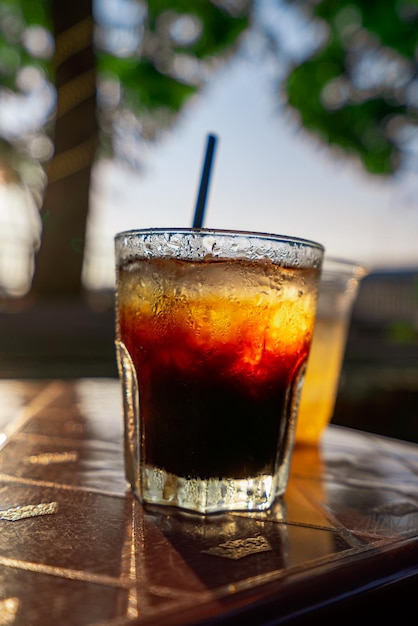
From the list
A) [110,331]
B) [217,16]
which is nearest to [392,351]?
[110,331]

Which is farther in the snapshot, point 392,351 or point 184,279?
point 392,351

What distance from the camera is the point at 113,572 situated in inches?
19.0

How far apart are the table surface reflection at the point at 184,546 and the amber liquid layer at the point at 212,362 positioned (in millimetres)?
61

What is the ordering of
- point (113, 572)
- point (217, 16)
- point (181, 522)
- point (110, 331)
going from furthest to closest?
point (217, 16) < point (110, 331) < point (181, 522) < point (113, 572)

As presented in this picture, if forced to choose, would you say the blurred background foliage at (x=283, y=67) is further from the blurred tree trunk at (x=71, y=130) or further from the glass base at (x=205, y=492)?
the glass base at (x=205, y=492)

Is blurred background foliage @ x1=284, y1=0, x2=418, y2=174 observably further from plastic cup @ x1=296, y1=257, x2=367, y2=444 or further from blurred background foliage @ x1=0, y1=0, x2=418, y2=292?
plastic cup @ x1=296, y1=257, x2=367, y2=444

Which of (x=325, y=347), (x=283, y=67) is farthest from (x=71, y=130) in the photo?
(x=325, y=347)

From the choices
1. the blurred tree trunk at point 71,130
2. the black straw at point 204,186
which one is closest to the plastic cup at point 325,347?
the black straw at point 204,186

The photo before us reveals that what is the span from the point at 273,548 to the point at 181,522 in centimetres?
10

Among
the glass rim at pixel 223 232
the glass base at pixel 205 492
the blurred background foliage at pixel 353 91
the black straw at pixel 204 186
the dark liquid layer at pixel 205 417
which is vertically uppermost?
the blurred background foliage at pixel 353 91

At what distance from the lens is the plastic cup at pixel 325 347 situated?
1.05 meters

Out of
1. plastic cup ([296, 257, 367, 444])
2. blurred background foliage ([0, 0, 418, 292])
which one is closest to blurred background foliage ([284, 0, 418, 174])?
blurred background foliage ([0, 0, 418, 292])

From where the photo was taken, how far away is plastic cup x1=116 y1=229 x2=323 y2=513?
0.66m

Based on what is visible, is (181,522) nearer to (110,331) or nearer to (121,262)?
(121,262)
